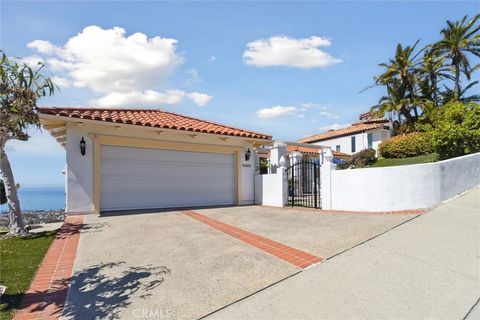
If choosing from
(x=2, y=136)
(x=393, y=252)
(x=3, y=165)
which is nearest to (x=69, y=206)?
(x=3, y=165)

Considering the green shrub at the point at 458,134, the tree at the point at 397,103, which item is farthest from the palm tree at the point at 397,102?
the green shrub at the point at 458,134

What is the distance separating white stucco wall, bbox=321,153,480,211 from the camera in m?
8.96

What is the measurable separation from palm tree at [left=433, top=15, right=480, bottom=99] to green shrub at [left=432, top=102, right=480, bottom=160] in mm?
14947

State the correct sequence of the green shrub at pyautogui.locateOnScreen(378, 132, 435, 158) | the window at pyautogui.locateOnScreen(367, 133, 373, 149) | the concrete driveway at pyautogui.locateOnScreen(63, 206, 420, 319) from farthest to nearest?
the window at pyautogui.locateOnScreen(367, 133, 373, 149) → the green shrub at pyautogui.locateOnScreen(378, 132, 435, 158) → the concrete driveway at pyautogui.locateOnScreen(63, 206, 420, 319)

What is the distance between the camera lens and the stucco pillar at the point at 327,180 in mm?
10812

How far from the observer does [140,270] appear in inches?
192

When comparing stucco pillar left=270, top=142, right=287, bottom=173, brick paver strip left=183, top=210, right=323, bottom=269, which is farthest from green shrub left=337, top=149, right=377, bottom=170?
brick paver strip left=183, top=210, right=323, bottom=269

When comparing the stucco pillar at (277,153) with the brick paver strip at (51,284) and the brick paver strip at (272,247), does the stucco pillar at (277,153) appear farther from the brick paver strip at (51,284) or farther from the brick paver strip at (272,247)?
the brick paver strip at (51,284)

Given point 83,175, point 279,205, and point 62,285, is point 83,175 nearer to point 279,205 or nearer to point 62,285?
point 62,285

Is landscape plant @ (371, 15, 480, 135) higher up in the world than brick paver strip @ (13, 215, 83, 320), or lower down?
higher up

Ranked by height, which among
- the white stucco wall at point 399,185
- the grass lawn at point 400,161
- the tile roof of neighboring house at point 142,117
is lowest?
the white stucco wall at point 399,185

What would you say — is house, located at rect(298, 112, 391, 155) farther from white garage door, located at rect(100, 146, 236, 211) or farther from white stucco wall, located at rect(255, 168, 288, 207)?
white garage door, located at rect(100, 146, 236, 211)

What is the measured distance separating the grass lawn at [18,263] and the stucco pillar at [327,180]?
859 centimetres

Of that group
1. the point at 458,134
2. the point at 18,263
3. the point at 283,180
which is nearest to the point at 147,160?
the point at 283,180
